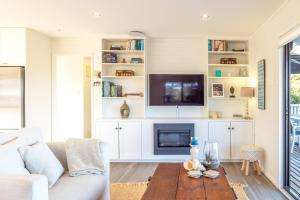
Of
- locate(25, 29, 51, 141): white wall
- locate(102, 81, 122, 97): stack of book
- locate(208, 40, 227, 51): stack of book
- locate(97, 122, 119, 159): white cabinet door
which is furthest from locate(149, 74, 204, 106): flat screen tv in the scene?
locate(25, 29, 51, 141): white wall

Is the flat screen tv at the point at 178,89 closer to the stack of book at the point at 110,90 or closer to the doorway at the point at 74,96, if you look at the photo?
the stack of book at the point at 110,90

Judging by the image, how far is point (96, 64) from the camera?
200 inches

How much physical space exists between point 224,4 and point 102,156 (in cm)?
246

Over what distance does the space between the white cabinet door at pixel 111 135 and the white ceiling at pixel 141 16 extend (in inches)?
71.2

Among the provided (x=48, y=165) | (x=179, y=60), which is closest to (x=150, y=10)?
(x=179, y=60)

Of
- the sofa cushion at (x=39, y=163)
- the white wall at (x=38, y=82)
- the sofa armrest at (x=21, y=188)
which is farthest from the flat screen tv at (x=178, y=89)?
the sofa armrest at (x=21, y=188)

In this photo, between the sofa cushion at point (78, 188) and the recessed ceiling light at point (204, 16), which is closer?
the sofa cushion at point (78, 188)

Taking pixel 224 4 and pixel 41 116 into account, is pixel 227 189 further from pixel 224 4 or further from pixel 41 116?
pixel 41 116

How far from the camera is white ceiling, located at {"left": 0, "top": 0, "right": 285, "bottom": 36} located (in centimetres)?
321

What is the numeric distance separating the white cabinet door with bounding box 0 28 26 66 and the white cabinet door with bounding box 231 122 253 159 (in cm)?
404

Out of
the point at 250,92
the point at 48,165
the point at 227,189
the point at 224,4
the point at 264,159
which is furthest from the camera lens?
the point at 250,92

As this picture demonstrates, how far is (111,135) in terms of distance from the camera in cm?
472

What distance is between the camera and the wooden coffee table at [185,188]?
189 cm

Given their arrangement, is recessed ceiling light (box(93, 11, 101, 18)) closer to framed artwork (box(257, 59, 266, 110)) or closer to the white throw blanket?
the white throw blanket
